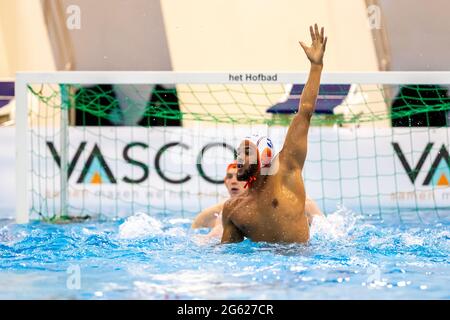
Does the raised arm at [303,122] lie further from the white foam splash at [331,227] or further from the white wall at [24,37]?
the white wall at [24,37]

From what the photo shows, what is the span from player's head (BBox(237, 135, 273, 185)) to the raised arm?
0.13 m

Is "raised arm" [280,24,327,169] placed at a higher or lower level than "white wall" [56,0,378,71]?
lower

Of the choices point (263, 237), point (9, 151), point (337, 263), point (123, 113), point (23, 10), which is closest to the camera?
point (337, 263)

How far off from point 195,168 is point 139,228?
1522 millimetres

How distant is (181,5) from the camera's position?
8.38 metres

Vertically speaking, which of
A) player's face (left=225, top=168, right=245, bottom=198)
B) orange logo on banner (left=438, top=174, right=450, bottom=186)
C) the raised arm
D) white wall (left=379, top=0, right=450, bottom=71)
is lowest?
orange logo on banner (left=438, top=174, right=450, bottom=186)

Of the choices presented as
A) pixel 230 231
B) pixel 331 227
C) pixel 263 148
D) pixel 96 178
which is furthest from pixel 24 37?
pixel 263 148

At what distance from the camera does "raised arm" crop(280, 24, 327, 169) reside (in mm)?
4051

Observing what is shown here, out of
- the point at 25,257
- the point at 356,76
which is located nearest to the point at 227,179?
Result: the point at 356,76

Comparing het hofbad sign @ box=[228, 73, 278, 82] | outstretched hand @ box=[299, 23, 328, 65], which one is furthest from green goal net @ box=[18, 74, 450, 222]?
outstretched hand @ box=[299, 23, 328, 65]

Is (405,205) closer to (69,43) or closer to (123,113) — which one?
(123,113)

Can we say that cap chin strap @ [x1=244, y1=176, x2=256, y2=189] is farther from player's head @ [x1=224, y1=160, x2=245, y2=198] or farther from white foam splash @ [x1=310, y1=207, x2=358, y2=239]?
player's head @ [x1=224, y1=160, x2=245, y2=198]

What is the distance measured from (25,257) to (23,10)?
4.67 m

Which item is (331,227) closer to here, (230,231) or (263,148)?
(230,231)
